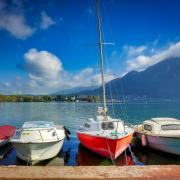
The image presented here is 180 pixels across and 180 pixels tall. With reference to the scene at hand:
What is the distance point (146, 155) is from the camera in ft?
66.6

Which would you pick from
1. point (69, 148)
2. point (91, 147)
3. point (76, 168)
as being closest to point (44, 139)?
point (91, 147)

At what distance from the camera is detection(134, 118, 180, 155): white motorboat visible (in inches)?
716

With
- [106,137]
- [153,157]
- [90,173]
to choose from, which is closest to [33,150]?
[106,137]

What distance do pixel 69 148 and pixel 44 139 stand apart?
25.3 feet

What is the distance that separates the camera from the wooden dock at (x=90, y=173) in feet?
13.6

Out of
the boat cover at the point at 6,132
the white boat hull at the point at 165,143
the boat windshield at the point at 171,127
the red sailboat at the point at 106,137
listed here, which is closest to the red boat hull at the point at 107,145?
the red sailboat at the point at 106,137

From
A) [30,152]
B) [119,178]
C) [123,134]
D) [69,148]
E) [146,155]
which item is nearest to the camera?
[119,178]

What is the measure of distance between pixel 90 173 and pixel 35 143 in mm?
12383

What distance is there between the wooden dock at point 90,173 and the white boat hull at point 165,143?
14.5m

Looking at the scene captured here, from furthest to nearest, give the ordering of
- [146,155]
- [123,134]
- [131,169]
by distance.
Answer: [146,155]
[123,134]
[131,169]

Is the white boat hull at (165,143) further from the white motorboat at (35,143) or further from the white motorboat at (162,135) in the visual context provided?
the white motorboat at (35,143)

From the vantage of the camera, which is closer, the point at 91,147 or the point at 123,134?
the point at 123,134

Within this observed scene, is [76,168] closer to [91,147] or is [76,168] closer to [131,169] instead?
[131,169]

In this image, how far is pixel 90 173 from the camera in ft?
14.3
